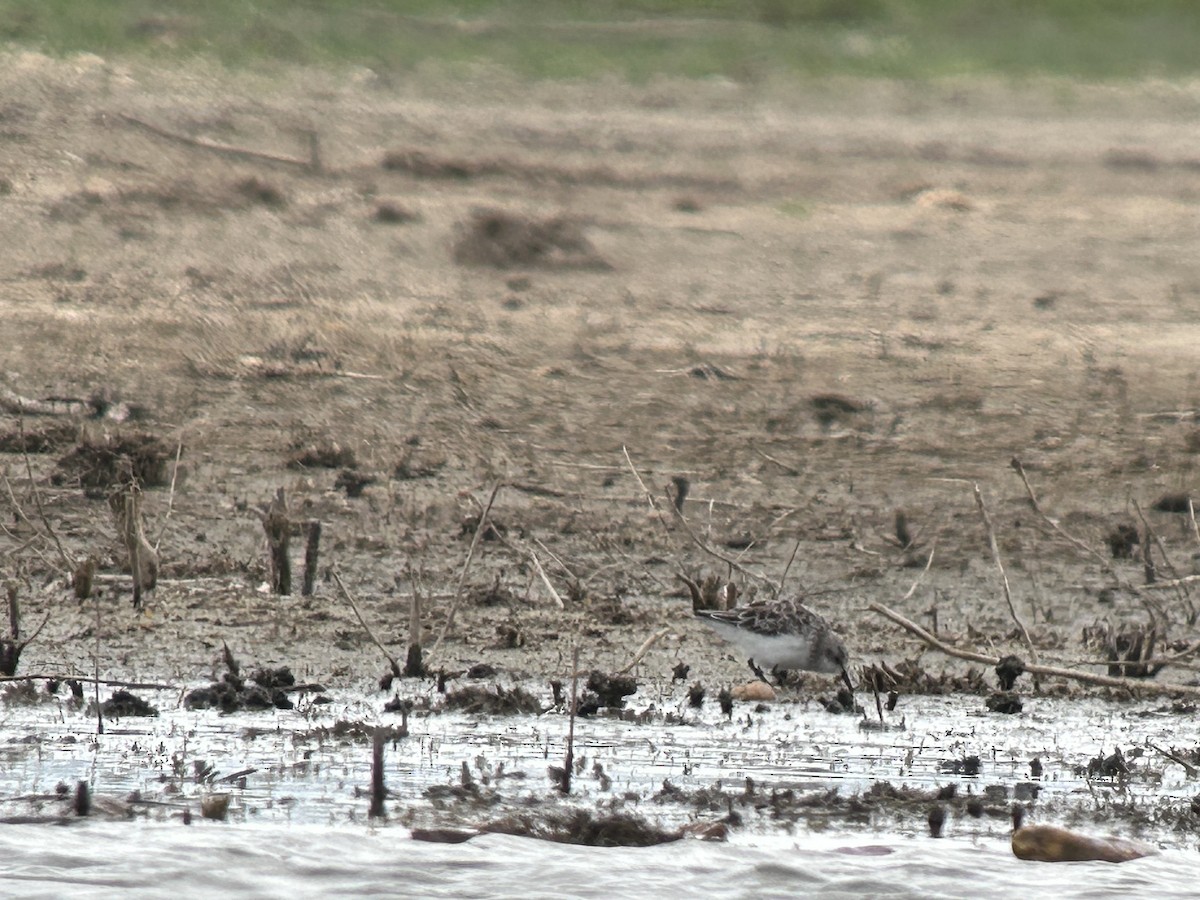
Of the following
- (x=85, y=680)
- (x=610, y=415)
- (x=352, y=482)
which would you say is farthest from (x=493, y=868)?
(x=610, y=415)

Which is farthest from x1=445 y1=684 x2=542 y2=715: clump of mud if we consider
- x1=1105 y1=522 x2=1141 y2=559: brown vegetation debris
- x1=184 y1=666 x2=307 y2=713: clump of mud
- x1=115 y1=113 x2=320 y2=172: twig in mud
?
x1=115 y1=113 x2=320 y2=172: twig in mud

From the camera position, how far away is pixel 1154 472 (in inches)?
355

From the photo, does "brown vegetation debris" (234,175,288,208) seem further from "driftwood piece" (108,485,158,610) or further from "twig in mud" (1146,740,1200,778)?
"twig in mud" (1146,740,1200,778)

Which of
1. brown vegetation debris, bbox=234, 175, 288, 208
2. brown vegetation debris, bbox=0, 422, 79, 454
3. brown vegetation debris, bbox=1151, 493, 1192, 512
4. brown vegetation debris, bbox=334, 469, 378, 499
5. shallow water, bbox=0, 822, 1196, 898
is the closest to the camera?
shallow water, bbox=0, 822, 1196, 898

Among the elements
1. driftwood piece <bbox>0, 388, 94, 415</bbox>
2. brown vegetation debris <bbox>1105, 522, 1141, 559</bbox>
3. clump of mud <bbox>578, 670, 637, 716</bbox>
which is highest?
driftwood piece <bbox>0, 388, 94, 415</bbox>

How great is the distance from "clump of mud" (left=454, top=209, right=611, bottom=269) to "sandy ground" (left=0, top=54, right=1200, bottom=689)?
0.05m

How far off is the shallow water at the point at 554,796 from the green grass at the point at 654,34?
27.4 ft

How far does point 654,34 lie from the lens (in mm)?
15172

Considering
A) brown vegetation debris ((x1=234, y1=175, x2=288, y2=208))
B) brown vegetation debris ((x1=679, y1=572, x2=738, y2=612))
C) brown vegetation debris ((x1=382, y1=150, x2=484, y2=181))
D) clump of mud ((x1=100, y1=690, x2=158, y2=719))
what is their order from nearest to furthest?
clump of mud ((x1=100, y1=690, x2=158, y2=719))
brown vegetation debris ((x1=679, y1=572, x2=738, y2=612))
brown vegetation debris ((x1=234, y1=175, x2=288, y2=208))
brown vegetation debris ((x1=382, y1=150, x2=484, y2=181))

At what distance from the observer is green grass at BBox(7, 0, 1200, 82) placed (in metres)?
13.1

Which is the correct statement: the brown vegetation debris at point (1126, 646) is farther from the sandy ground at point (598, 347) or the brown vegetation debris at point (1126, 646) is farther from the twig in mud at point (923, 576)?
the twig in mud at point (923, 576)

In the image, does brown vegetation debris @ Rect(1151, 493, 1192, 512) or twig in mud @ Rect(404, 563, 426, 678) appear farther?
brown vegetation debris @ Rect(1151, 493, 1192, 512)

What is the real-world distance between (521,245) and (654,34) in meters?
4.40

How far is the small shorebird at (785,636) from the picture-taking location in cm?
568
